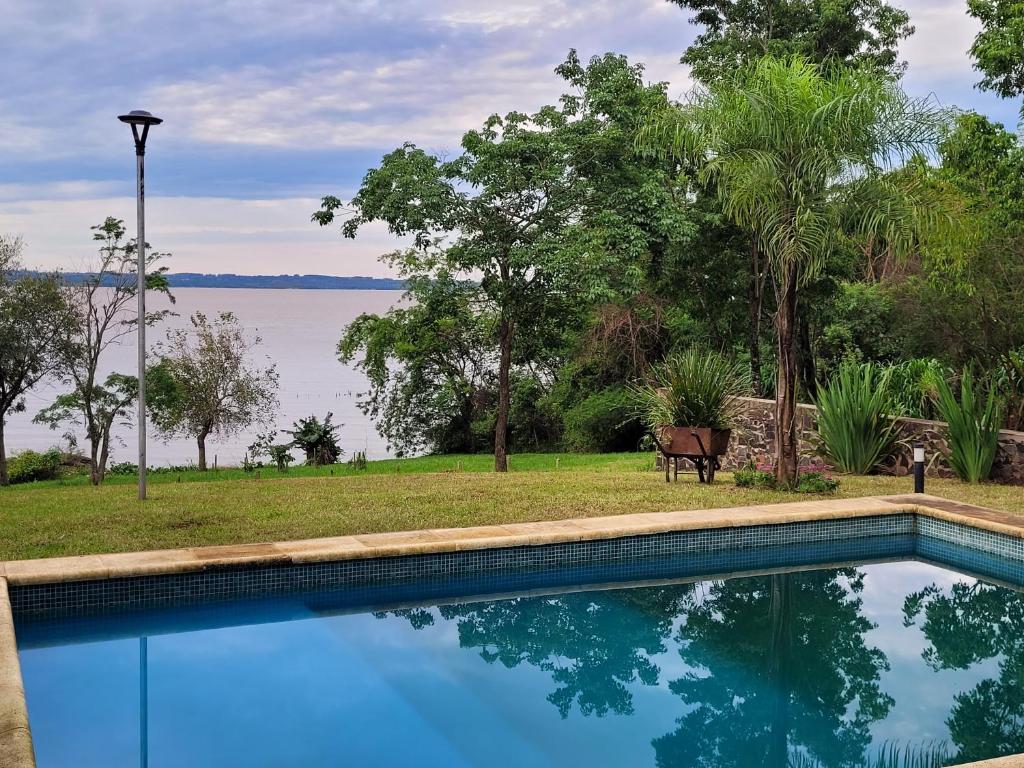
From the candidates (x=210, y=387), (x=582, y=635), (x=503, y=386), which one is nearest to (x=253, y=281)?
(x=210, y=387)

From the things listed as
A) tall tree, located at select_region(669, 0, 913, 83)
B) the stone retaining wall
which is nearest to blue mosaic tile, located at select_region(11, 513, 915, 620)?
the stone retaining wall

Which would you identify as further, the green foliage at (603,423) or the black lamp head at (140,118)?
the green foliage at (603,423)

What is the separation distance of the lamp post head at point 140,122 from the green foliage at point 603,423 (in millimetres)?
10960

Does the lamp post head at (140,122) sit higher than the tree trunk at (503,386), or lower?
higher

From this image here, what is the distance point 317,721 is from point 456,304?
32.4 ft

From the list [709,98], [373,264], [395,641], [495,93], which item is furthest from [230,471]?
[395,641]

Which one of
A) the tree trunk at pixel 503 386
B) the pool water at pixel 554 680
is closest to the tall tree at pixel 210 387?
the tree trunk at pixel 503 386

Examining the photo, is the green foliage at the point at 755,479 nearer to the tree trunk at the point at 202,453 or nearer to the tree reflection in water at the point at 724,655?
the tree reflection in water at the point at 724,655

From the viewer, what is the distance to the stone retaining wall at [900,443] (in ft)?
32.0

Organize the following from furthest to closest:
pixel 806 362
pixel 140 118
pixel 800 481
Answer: pixel 806 362
pixel 800 481
pixel 140 118

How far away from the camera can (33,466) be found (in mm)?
19406

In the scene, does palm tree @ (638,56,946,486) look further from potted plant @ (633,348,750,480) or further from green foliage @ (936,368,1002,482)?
green foliage @ (936,368,1002,482)

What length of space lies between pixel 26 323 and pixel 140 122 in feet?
31.0

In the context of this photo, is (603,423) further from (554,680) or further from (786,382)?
(554,680)
